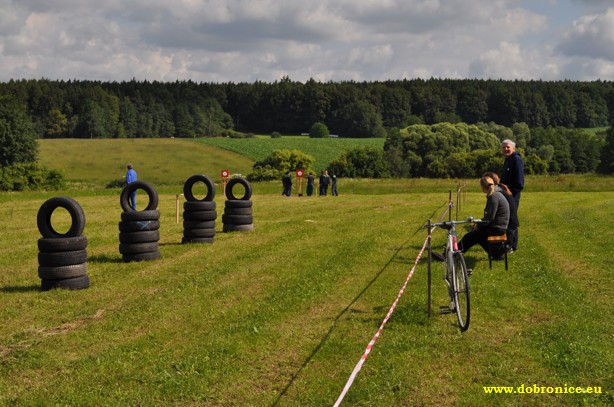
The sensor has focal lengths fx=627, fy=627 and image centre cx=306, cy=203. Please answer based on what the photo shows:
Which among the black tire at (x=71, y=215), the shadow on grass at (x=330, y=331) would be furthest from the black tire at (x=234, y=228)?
the black tire at (x=71, y=215)

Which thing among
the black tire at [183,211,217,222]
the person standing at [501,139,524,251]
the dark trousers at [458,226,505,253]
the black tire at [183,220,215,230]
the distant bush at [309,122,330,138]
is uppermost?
the distant bush at [309,122,330,138]

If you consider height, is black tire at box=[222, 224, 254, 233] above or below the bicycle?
below

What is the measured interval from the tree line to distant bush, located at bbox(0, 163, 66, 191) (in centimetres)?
8022

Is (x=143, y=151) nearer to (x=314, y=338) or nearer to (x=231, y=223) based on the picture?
(x=231, y=223)

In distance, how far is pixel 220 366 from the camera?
307 inches

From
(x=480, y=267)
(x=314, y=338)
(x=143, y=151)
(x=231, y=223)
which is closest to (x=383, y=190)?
(x=231, y=223)

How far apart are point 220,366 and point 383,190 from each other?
137ft

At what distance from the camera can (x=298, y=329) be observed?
9336 mm

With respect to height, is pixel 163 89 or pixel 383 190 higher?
pixel 163 89

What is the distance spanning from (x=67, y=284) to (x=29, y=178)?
57271 mm

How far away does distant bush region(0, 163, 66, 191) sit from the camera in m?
61.5

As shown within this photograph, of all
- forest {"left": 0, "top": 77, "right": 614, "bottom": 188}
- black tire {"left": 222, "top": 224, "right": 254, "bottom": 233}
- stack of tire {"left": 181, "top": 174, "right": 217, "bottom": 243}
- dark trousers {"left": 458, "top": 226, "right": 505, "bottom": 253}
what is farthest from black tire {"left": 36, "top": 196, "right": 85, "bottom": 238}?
forest {"left": 0, "top": 77, "right": 614, "bottom": 188}

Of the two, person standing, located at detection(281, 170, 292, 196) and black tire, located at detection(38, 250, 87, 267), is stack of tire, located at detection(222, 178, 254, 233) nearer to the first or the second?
black tire, located at detection(38, 250, 87, 267)

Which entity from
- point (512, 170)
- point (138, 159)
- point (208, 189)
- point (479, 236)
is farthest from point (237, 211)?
point (138, 159)
